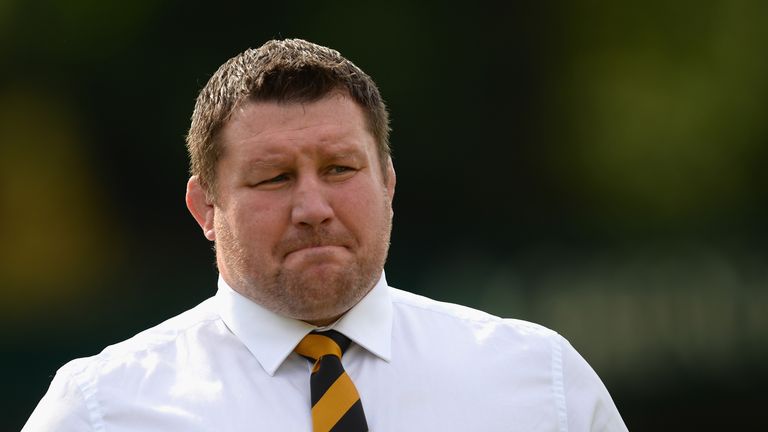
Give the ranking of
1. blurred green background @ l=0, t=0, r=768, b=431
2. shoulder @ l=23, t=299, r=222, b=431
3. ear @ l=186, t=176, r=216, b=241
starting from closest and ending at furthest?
1. shoulder @ l=23, t=299, r=222, b=431
2. ear @ l=186, t=176, r=216, b=241
3. blurred green background @ l=0, t=0, r=768, b=431

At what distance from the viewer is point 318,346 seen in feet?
6.13

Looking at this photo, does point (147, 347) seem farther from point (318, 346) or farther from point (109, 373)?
point (318, 346)

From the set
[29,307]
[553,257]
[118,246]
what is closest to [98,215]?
[118,246]

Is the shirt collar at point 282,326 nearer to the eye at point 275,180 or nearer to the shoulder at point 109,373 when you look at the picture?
the shoulder at point 109,373

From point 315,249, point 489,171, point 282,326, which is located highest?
point 315,249

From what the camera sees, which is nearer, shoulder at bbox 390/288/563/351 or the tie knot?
the tie knot

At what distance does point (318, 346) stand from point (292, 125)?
0.38 m

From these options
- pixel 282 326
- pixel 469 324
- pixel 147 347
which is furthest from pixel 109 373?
pixel 469 324

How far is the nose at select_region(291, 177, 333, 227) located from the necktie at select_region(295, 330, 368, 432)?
23cm

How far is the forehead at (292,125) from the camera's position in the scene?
182 centimetres

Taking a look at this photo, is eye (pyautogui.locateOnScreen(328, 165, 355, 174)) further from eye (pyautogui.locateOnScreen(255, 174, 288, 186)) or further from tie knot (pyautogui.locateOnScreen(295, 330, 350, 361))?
tie knot (pyautogui.locateOnScreen(295, 330, 350, 361))

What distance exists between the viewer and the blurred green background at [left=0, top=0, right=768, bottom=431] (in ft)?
12.0

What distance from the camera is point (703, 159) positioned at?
393 cm

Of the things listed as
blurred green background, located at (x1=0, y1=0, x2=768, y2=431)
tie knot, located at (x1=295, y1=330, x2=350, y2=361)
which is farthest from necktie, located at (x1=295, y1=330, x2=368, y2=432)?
blurred green background, located at (x1=0, y1=0, x2=768, y2=431)
